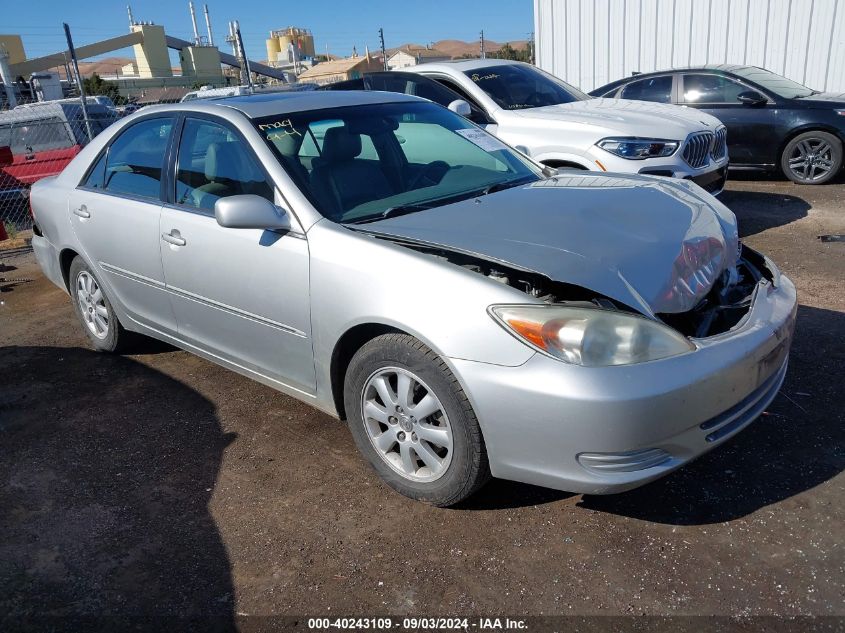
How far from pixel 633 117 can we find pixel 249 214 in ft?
15.4

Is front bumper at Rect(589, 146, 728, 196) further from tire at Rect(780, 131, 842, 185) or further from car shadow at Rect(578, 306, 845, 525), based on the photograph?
tire at Rect(780, 131, 842, 185)

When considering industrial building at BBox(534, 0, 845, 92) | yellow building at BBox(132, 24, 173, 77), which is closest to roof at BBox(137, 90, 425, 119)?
industrial building at BBox(534, 0, 845, 92)

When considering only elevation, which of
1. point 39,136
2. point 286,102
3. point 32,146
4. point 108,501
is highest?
point 286,102

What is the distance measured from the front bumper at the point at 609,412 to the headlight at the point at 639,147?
4003 millimetres

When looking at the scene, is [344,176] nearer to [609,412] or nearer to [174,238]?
[174,238]

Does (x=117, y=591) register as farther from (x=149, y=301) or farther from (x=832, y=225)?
(x=832, y=225)

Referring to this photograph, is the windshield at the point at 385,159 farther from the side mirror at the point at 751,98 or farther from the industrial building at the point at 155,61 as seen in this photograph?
the industrial building at the point at 155,61

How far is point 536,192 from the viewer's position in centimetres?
352

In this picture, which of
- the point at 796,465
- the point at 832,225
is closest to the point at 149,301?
the point at 796,465

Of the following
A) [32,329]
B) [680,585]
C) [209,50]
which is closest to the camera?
[680,585]

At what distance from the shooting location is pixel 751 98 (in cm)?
915

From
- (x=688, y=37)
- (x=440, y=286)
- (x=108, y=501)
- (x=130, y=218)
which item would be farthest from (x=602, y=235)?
(x=688, y=37)

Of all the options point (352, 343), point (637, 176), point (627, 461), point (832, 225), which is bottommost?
point (832, 225)

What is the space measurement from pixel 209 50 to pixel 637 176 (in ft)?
207
